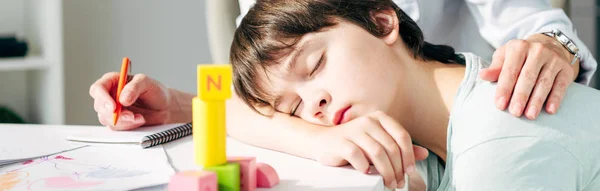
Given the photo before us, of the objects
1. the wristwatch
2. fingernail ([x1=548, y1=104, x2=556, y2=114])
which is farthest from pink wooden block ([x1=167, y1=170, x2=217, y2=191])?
the wristwatch

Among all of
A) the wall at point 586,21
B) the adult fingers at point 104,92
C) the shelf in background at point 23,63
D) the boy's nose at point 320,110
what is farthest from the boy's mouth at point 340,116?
the wall at point 586,21

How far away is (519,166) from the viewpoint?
815mm

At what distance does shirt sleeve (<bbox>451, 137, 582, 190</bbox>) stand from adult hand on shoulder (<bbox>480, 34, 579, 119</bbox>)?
5 centimetres

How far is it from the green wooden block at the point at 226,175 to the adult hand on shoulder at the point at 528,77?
383 mm

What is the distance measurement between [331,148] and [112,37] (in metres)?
1.93

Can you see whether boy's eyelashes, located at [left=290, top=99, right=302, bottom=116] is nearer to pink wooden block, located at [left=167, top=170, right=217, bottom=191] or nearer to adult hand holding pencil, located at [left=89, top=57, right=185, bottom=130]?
adult hand holding pencil, located at [left=89, top=57, right=185, bottom=130]

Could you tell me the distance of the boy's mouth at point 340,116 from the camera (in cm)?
98

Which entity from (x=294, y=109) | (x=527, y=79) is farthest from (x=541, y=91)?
(x=294, y=109)

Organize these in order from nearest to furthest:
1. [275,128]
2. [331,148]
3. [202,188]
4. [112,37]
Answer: [202,188] < [331,148] < [275,128] < [112,37]

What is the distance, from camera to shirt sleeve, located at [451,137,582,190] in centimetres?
81

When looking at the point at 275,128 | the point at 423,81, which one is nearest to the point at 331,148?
the point at 275,128

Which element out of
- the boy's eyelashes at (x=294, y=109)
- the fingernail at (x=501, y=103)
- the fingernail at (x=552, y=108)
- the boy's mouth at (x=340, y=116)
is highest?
the fingernail at (x=501, y=103)

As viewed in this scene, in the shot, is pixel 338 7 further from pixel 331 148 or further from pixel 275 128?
pixel 331 148

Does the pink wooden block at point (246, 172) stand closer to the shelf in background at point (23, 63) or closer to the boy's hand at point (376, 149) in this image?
the boy's hand at point (376, 149)
